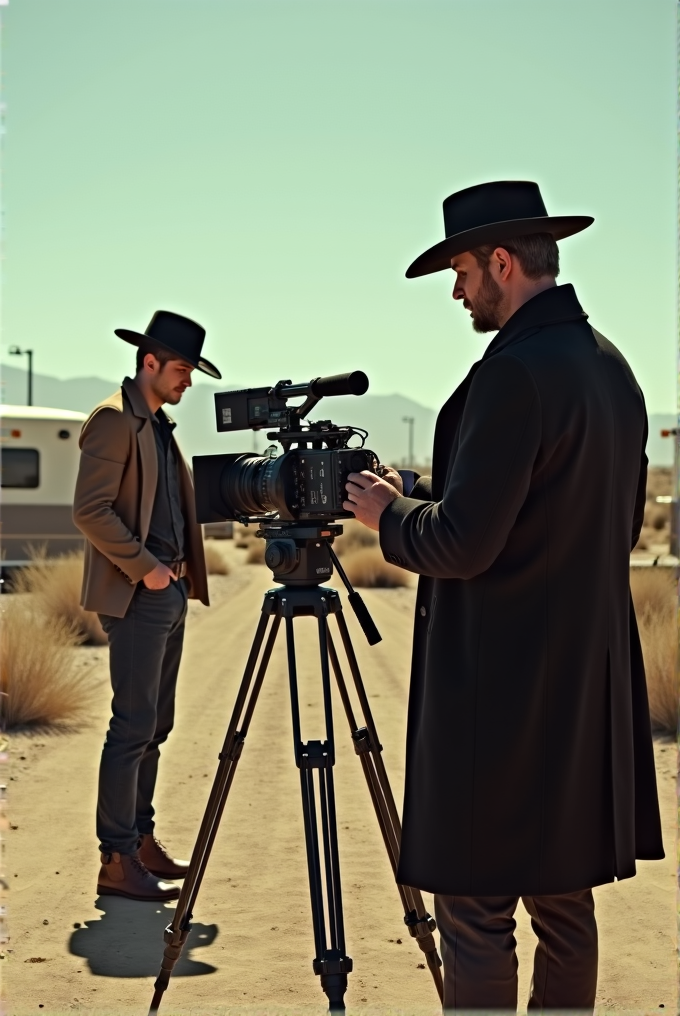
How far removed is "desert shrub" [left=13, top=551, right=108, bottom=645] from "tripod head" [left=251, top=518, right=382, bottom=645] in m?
7.64

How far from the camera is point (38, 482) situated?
53.3ft

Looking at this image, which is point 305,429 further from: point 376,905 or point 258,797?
point 258,797

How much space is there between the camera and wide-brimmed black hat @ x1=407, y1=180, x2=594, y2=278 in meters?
2.55

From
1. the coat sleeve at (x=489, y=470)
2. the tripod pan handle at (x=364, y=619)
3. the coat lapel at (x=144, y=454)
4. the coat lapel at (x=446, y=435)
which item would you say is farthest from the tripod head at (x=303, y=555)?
the coat lapel at (x=144, y=454)

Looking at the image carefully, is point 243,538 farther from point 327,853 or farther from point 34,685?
point 327,853

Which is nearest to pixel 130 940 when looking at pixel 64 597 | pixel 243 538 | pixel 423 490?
pixel 423 490

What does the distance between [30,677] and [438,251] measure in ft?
18.5

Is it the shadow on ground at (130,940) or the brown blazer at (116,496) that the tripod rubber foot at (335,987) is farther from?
the brown blazer at (116,496)

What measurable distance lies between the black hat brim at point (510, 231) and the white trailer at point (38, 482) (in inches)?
549

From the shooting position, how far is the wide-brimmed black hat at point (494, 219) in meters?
2.55

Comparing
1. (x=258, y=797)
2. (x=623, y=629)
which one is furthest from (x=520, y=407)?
(x=258, y=797)

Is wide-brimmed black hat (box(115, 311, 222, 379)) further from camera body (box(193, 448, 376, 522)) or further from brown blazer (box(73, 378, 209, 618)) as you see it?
camera body (box(193, 448, 376, 522))

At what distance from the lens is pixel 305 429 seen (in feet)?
10.8

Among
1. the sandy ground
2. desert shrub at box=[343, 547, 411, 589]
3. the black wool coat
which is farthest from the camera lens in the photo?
desert shrub at box=[343, 547, 411, 589]
